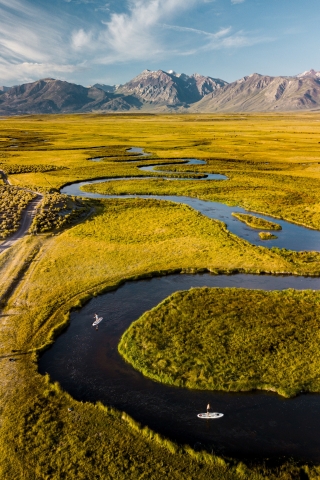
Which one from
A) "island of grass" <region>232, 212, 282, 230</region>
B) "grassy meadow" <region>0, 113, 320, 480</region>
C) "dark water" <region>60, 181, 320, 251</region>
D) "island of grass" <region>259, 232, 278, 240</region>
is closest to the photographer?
"grassy meadow" <region>0, 113, 320, 480</region>

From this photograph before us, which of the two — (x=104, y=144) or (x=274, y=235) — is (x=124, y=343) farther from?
(x=104, y=144)

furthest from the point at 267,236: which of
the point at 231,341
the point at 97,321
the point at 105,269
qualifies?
the point at 97,321

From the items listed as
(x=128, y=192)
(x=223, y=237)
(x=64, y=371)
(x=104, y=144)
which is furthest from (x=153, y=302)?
(x=104, y=144)

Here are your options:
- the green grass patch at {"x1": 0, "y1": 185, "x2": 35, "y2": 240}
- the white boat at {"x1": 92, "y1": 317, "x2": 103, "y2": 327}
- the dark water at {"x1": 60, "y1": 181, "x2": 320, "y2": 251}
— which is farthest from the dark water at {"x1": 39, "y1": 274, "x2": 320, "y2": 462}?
the green grass patch at {"x1": 0, "y1": 185, "x2": 35, "y2": 240}

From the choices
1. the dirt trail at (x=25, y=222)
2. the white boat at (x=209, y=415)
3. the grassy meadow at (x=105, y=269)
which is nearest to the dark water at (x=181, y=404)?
the white boat at (x=209, y=415)

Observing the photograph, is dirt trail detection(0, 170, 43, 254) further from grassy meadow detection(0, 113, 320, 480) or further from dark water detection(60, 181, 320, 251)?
dark water detection(60, 181, 320, 251)

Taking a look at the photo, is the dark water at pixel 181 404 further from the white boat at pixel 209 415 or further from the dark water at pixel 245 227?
the dark water at pixel 245 227
